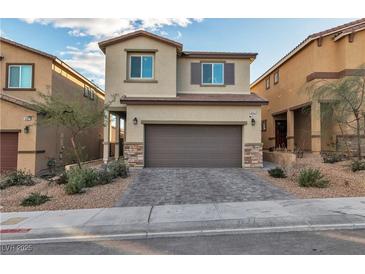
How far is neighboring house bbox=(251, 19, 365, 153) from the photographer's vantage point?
591 inches

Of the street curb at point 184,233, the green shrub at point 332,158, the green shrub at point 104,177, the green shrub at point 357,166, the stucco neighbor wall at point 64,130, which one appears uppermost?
the stucco neighbor wall at point 64,130

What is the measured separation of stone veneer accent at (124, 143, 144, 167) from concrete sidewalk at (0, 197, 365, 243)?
6.62 m

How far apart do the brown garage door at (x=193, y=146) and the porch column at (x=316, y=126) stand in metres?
4.37

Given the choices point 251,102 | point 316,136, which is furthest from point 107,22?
point 316,136

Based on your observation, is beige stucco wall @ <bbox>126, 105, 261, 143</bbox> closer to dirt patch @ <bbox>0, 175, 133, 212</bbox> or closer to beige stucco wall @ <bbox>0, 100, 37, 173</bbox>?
dirt patch @ <bbox>0, 175, 133, 212</bbox>

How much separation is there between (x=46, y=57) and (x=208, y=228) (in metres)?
15.1

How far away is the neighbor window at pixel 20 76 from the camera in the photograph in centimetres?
1623

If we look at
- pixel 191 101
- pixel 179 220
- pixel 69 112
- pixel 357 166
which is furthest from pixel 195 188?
pixel 357 166

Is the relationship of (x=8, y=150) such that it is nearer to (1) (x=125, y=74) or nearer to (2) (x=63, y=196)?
(2) (x=63, y=196)

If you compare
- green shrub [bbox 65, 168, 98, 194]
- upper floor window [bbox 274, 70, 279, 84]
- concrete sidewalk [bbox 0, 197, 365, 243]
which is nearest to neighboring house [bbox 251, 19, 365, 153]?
upper floor window [bbox 274, 70, 279, 84]

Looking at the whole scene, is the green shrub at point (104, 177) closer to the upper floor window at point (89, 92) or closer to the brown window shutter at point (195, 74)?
the brown window shutter at point (195, 74)

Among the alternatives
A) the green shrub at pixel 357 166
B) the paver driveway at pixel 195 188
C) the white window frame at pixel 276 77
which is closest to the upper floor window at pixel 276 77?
the white window frame at pixel 276 77

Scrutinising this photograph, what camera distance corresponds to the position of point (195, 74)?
16656 millimetres

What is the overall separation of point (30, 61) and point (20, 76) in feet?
3.60
